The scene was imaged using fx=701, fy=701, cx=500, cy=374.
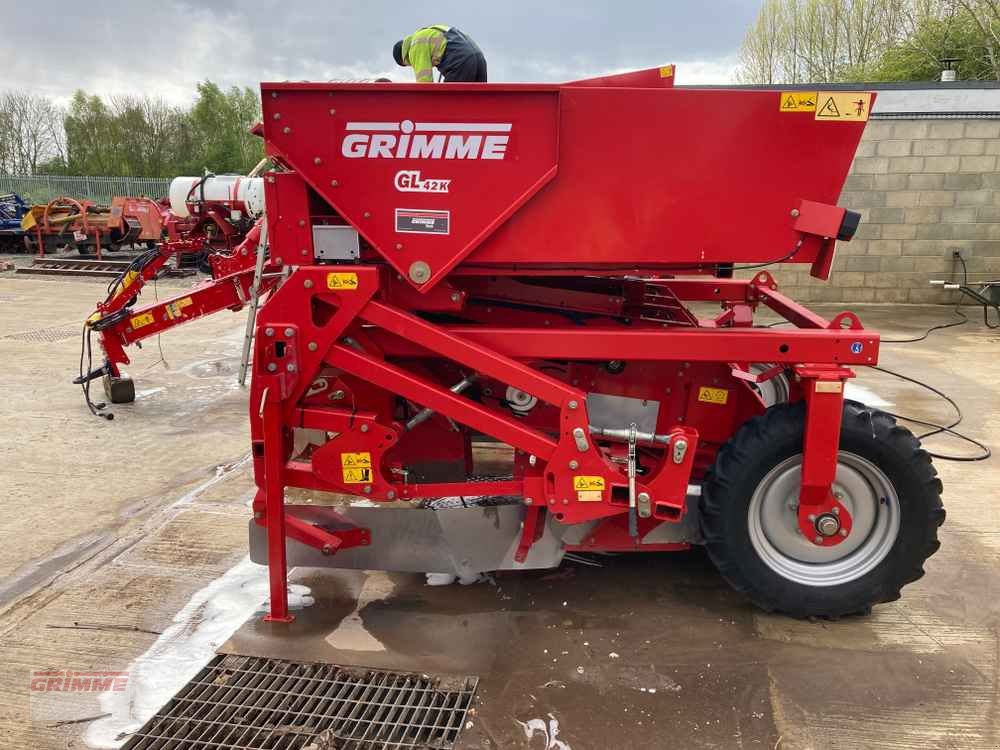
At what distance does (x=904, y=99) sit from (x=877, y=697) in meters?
10.3

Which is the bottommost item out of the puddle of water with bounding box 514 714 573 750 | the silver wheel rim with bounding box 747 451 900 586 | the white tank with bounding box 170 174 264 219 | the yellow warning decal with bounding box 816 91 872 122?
the puddle of water with bounding box 514 714 573 750

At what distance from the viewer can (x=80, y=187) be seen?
91.2 feet

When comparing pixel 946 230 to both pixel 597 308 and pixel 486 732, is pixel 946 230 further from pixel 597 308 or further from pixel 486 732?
pixel 486 732

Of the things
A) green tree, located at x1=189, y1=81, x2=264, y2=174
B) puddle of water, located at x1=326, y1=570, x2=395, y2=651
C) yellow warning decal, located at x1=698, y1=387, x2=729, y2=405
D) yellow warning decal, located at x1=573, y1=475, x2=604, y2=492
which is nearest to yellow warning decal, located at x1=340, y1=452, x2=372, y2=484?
puddle of water, located at x1=326, y1=570, x2=395, y2=651

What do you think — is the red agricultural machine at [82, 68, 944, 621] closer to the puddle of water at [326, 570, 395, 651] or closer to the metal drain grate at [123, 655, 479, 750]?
the puddle of water at [326, 570, 395, 651]

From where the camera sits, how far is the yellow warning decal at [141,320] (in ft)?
18.0

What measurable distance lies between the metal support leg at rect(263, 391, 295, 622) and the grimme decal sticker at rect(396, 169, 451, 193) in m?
0.98

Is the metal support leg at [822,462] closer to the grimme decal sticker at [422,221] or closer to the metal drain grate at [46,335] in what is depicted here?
the grimme decal sticker at [422,221]

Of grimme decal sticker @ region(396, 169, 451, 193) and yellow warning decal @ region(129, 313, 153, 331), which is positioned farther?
yellow warning decal @ region(129, 313, 153, 331)

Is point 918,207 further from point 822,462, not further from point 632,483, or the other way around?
point 632,483

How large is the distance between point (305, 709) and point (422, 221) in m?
1.85

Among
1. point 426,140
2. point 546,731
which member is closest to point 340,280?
point 426,140

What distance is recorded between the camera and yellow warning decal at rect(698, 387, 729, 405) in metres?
3.24

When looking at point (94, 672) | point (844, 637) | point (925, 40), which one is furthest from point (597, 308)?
point (925, 40)
